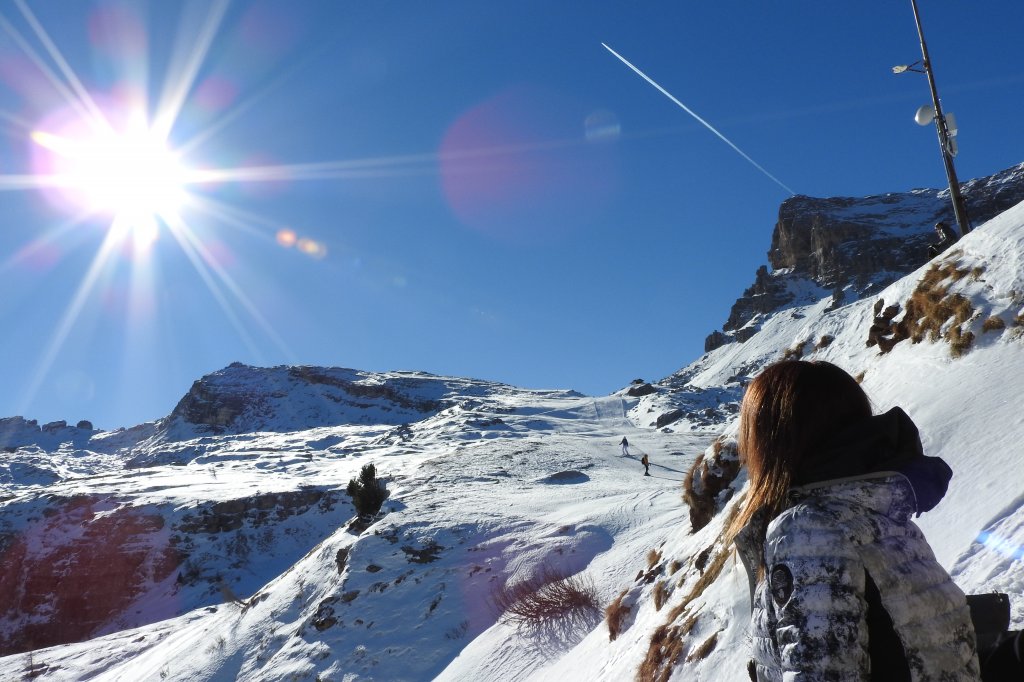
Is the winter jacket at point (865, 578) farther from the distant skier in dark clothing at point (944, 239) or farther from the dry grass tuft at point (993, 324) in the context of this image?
the distant skier in dark clothing at point (944, 239)

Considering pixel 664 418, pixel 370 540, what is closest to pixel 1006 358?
pixel 370 540

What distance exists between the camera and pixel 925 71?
11883mm

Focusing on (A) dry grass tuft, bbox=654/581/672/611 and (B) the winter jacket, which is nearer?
(B) the winter jacket

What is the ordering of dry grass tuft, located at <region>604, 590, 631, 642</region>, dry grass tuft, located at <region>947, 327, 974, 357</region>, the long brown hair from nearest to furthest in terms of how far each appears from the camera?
the long brown hair
dry grass tuft, located at <region>947, 327, 974, 357</region>
dry grass tuft, located at <region>604, 590, 631, 642</region>

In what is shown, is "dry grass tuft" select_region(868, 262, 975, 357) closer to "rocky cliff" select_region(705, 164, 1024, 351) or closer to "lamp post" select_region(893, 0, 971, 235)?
"lamp post" select_region(893, 0, 971, 235)

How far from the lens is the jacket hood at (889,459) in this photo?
2.05 meters

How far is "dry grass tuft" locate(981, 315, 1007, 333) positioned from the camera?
7043 millimetres

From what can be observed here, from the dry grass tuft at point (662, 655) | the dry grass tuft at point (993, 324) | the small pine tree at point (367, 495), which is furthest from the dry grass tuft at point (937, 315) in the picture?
the small pine tree at point (367, 495)

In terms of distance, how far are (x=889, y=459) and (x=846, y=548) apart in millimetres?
343

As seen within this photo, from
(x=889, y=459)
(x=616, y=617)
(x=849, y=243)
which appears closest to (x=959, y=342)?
(x=616, y=617)

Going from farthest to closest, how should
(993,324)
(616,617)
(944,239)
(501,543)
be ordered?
1. (501,543)
2. (944,239)
3. (616,617)
4. (993,324)

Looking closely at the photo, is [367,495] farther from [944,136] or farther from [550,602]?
[944,136]

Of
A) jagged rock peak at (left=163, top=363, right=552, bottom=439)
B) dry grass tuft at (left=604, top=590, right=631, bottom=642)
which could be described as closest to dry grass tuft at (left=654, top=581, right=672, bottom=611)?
dry grass tuft at (left=604, top=590, right=631, bottom=642)

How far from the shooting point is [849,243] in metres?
150
